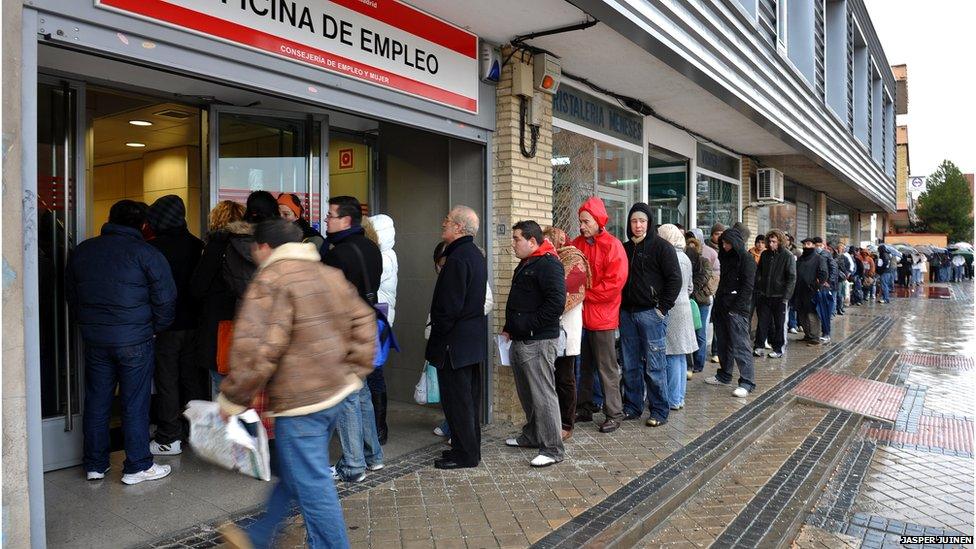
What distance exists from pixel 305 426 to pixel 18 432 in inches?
50.9

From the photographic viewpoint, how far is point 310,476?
296cm

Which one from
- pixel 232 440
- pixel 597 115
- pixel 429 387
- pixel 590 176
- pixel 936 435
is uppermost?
pixel 597 115

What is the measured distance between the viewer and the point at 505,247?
6.32m

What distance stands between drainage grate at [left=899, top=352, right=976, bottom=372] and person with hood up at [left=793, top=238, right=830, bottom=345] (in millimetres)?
1459

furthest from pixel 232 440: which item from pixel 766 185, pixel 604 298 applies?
pixel 766 185

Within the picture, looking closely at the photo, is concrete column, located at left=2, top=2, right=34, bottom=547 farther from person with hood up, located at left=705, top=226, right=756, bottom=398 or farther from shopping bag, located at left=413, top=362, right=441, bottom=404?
person with hood up, located at left=705, top=226, right=756, bottom=398

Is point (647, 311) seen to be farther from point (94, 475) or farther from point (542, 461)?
point (94, 475)

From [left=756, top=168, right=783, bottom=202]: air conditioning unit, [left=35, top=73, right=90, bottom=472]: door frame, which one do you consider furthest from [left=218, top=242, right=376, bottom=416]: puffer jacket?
[left=756, top=168, right=783, bottom=202]: air conditioning unit

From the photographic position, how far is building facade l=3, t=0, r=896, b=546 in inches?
122

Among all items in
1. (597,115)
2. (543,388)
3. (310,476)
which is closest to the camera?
(310,476)

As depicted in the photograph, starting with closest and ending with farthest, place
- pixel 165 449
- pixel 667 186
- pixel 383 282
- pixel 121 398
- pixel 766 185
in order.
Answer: pixel 121 398 → pixel 165 449 → pixel 383 282 → pixel 667 186 → pixel 766 185

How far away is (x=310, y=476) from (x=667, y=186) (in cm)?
891

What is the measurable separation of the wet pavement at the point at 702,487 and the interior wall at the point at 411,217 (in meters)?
1.39

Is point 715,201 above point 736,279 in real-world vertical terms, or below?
above
